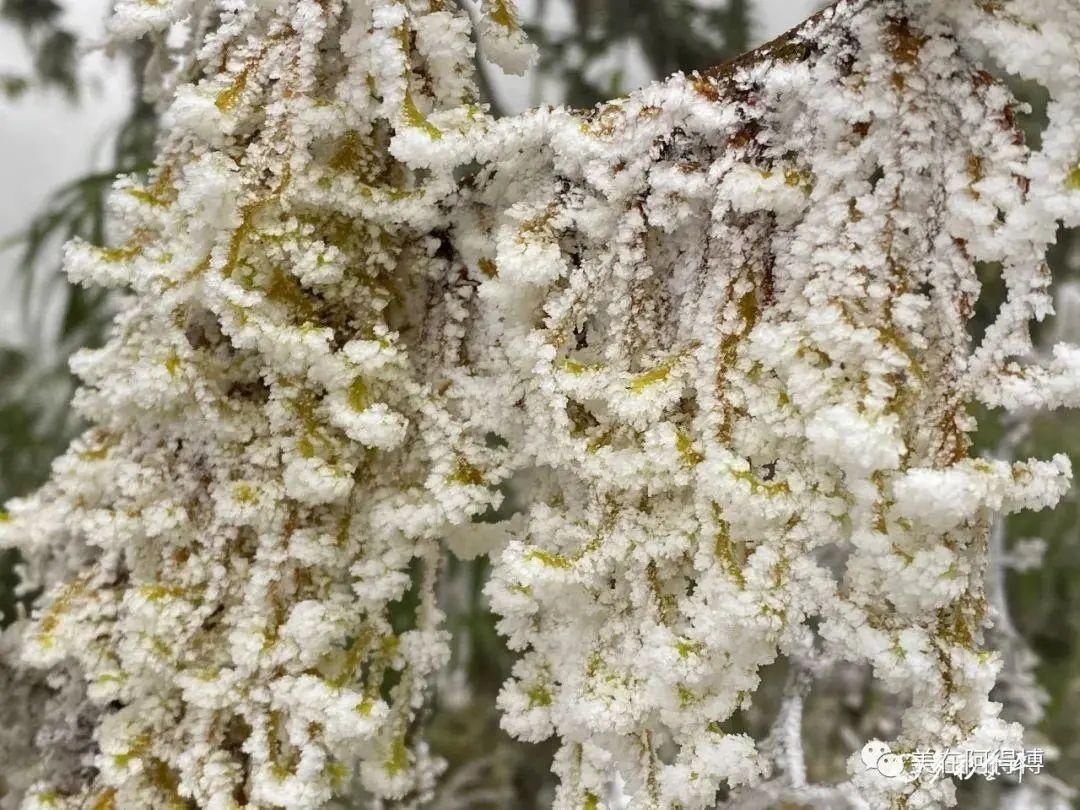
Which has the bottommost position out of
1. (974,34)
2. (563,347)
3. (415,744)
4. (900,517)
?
(415,744)

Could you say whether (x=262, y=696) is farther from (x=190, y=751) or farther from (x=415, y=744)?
(x=415, y=744)

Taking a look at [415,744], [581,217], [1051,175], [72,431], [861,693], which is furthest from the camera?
[861,693]

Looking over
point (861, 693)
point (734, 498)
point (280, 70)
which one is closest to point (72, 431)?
point (280, 70)

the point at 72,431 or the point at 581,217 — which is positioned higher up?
the point at 72,431

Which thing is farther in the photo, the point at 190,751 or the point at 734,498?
the point at 190,751

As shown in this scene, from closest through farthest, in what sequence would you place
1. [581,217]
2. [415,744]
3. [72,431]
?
[581,217], [415,744], [72,431]

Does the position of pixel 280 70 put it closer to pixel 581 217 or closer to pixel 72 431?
pixel 581 217
